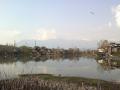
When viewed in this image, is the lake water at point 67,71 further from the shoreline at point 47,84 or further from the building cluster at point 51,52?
the building cluster at point 51,52

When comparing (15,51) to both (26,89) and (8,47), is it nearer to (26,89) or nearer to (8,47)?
(8,47)

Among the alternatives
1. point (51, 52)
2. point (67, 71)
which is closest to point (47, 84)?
point (67, 71)

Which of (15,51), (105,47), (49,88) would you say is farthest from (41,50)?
(49,88)

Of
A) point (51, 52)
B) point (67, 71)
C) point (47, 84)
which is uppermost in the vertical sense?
point (47, 84)

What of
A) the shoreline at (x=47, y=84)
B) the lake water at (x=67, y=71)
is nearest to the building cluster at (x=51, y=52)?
the lake water at (x=67, y=71)

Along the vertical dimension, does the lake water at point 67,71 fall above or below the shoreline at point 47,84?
below

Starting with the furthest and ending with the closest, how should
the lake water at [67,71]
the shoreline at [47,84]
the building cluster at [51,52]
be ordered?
→ the building cluster at [51,52]
the lake water at [67,71]
the shoreline at [47,84]

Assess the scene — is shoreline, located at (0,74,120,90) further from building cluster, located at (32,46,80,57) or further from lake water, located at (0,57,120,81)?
building cluster, located at (32,46,80,57)

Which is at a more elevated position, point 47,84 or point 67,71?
point 47,84

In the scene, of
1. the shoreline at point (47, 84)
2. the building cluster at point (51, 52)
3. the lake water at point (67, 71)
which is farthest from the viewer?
the building cluster at point (51, 52)

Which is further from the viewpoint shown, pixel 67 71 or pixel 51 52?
pixel 51 52

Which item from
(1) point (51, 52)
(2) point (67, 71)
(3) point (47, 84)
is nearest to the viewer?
(3) point (47, 84)

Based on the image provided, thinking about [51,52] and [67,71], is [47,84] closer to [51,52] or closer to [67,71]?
[67,71]

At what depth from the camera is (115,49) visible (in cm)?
9112
